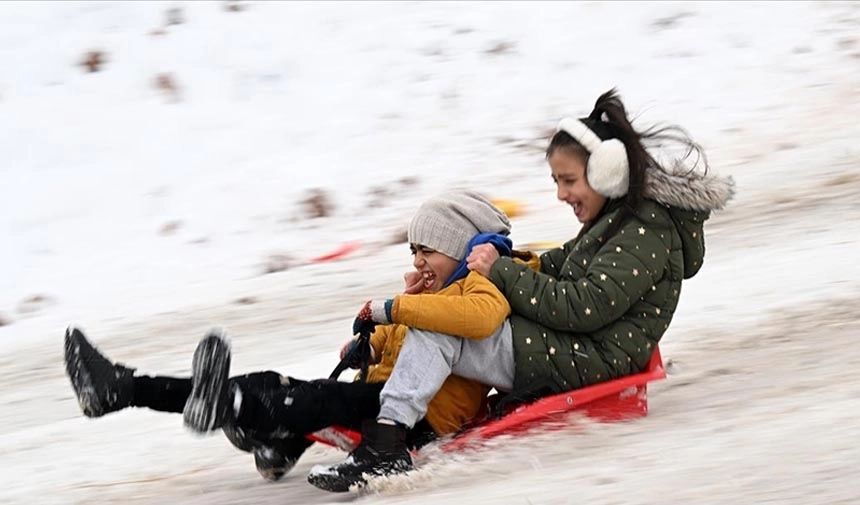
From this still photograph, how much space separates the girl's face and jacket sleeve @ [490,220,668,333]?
0.22m

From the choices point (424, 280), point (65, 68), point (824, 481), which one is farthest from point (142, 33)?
point (824, 481)

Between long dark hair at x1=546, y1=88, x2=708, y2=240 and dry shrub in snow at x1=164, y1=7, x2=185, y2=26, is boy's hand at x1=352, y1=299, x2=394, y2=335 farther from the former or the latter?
dry shrub in snow at x1=164, y1=7, x2=185, y2=26

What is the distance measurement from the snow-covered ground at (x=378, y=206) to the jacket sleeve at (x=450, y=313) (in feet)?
1.29

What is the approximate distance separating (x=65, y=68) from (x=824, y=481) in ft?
30.6

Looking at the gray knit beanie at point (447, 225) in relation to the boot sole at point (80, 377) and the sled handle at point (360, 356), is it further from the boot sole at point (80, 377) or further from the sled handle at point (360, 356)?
the boot sole at point (80, 377)

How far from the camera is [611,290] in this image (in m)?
4.43

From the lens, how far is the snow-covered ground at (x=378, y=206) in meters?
4.39

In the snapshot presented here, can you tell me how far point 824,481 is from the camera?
3.66m

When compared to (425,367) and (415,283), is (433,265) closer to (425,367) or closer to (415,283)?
(415,283)

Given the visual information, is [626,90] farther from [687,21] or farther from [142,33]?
[142,33]

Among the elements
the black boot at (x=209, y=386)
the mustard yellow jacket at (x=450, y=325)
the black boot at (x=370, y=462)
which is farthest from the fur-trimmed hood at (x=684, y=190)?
the black boot at (x=209, y=386)

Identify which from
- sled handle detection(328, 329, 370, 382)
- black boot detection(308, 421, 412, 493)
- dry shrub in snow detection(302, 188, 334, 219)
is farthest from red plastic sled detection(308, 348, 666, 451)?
dry shrub in snow detection(302, 188, 334, 219)

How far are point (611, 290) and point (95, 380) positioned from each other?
63.0 inches

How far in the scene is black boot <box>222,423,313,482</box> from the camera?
174 inches
